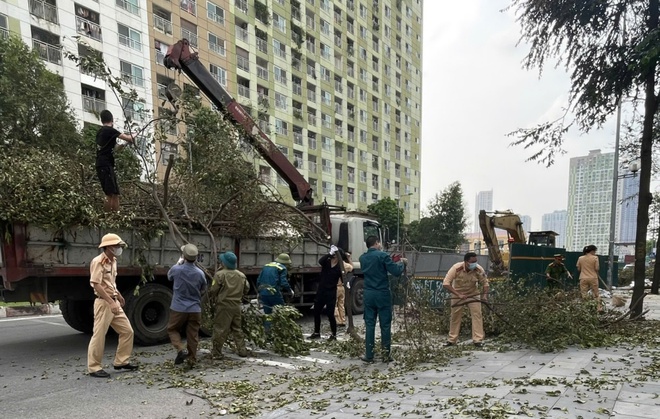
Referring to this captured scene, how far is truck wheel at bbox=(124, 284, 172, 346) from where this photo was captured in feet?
21.9

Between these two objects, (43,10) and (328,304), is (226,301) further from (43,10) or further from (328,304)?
(43,10)

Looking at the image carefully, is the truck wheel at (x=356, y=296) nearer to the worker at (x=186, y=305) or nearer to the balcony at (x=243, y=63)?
the worker at (x=186, y=305)

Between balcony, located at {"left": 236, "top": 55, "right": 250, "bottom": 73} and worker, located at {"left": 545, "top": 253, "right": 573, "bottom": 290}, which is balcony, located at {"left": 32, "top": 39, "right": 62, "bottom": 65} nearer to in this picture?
balcony, located at {"left": 236, "top": 55, "right": 250, "bottom": 73}

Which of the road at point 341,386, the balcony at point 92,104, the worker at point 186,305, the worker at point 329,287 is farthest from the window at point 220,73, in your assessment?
the worker at point 186,305

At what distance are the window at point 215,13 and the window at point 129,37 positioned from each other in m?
6.39

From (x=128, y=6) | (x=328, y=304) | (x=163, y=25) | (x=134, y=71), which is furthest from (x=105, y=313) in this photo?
(x=163, y=25)

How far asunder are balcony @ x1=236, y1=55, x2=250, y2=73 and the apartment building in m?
7.68

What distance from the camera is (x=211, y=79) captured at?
938 centimetres

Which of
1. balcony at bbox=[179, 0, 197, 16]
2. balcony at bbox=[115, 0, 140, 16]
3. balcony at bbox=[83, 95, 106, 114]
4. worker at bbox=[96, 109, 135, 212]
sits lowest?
worker at bbox=[96, 109, 135, 212]

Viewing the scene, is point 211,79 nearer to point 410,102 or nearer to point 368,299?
point 368,299

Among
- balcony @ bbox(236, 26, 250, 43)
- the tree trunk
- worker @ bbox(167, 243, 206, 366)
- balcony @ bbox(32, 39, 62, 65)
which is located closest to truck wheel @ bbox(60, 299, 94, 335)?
worker @ bbox(167, 243, 206, 366)

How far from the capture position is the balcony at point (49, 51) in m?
20.8

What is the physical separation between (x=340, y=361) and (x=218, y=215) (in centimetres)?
341

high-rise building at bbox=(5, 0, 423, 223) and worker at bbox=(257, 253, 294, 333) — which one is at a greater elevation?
high-rise building at bbox=(5, 0, 423, 223)
